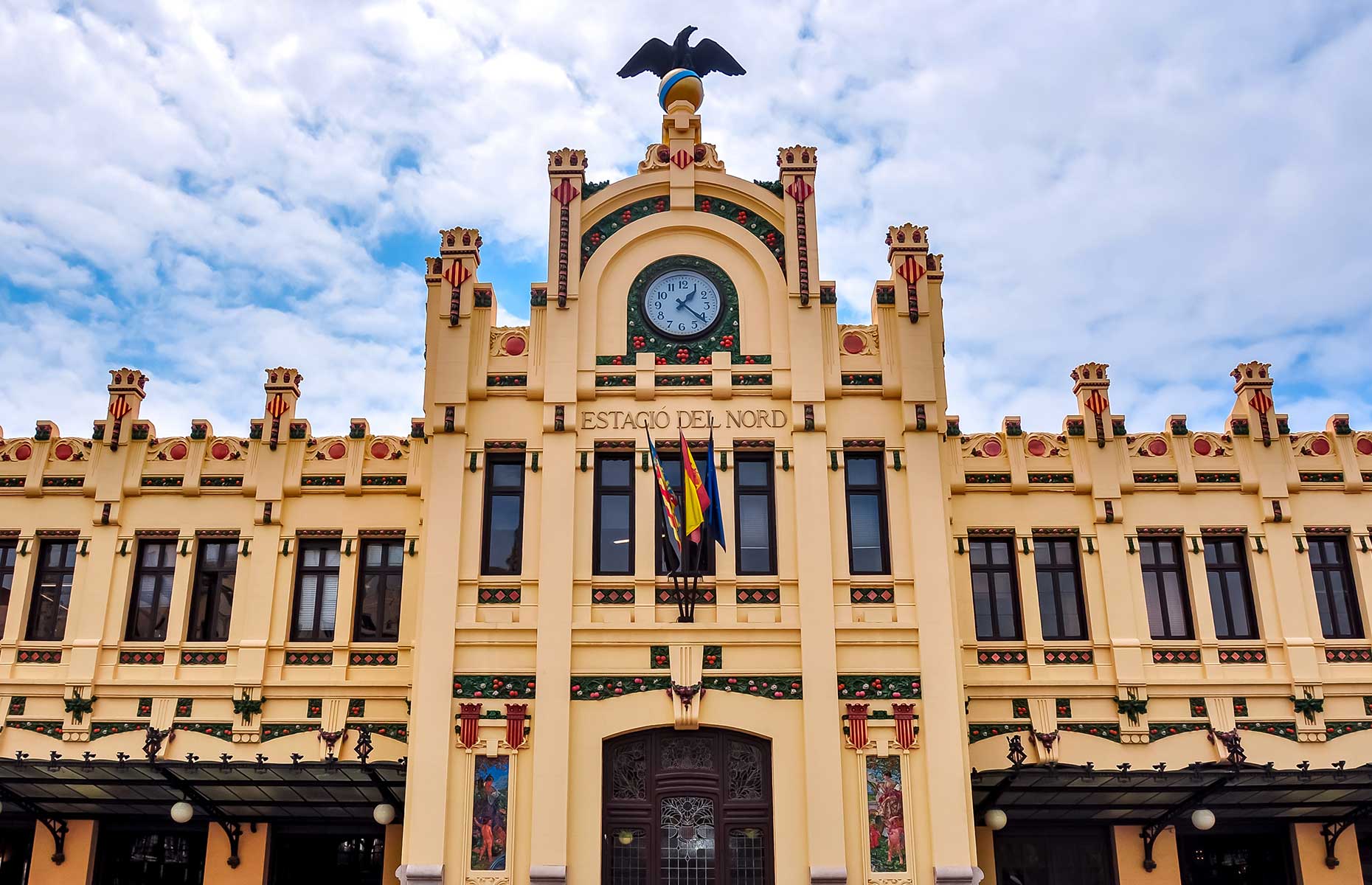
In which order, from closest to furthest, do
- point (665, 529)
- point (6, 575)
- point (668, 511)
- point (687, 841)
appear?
point (687, 841) < point (668, 511) < point (665, 529) < point (6, 575)

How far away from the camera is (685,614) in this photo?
18719 millimetres

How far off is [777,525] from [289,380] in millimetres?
10198

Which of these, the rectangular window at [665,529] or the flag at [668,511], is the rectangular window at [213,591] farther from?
the flag at [668,511]

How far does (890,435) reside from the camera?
65.3ft

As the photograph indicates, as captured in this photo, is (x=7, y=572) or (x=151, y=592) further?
(x=7, y=572)

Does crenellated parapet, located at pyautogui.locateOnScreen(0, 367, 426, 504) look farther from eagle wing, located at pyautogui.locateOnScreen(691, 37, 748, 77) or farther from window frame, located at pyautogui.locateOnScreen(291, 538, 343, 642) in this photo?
eagle wing, located at pyautogui.locateOnScreen(691, 37, 748, 77)

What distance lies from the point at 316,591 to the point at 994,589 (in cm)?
1268

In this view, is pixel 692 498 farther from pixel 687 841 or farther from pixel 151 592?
pixel 151 592

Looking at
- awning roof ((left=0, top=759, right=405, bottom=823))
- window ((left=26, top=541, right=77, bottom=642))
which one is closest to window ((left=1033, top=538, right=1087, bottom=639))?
awning roof ((left=0, top=759, right=405, bottom=823))

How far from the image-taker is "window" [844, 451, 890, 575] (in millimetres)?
19422

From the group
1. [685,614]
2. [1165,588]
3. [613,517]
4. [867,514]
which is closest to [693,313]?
[613,517]

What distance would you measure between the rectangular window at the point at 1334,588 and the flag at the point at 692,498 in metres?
11.7

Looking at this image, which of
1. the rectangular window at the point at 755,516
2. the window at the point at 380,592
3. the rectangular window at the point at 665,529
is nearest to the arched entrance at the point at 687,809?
the rectangular window at the point at 665,529

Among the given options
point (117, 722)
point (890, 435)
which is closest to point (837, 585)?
point (890, 435)
